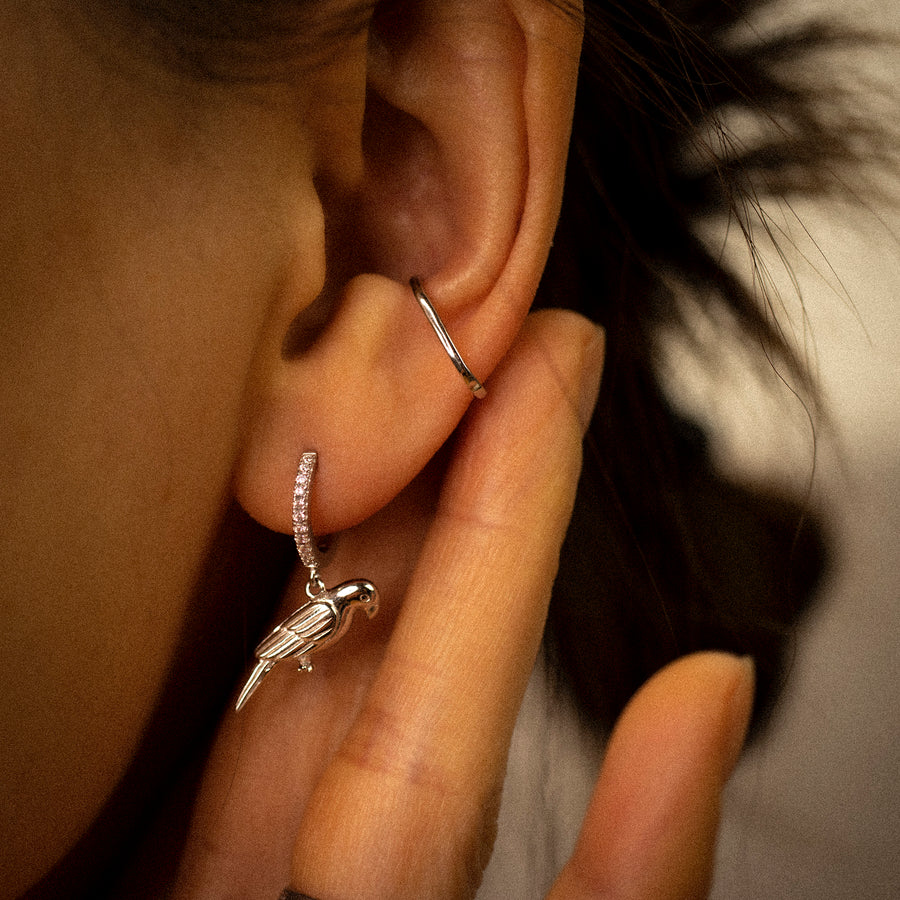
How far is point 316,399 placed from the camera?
55 cm

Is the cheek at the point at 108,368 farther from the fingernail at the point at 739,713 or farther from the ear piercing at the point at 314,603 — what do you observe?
the fingernail at the point at 739,713

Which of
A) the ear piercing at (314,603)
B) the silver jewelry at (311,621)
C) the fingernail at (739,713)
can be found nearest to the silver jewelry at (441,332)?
the ear piercing at (314,603)

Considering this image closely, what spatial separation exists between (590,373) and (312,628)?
10.7 inches

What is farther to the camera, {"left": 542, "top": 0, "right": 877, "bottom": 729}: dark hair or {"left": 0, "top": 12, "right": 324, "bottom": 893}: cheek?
{"left": 542, "top": 0, "right": 877, "bottom": 729}: dark hair

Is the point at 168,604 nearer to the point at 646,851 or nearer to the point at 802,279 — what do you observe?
the point at 646,851

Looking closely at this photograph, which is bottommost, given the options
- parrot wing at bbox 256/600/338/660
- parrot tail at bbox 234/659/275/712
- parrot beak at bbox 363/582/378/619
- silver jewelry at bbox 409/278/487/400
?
parrot tail at bbox 234/659/275/712

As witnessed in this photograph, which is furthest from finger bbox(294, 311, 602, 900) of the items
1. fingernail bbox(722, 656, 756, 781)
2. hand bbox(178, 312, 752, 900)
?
fingernail bbox(722, 656, 756, 781)

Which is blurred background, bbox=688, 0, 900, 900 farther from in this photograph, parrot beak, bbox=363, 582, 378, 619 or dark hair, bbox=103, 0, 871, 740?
parrot beak, bbox=363, 582, 378, 619

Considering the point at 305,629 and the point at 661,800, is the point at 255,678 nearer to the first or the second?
the point at 305,629

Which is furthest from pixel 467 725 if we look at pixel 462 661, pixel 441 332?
pixel 441 332

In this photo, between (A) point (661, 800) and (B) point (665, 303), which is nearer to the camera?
(A) point (661, 800)

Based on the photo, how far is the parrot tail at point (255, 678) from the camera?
61cm

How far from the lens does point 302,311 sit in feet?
1.89

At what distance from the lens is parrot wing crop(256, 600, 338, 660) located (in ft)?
1.93
